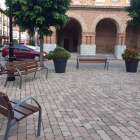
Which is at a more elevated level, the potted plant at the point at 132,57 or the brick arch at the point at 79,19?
the brick arch at the point at 79,19

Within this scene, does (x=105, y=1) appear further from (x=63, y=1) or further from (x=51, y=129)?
(x=51, y=129)

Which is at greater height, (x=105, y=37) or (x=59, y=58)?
(x=105, y=37)

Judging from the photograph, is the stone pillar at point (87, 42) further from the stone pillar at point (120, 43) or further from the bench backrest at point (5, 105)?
the bench backrest at point (5, 105)

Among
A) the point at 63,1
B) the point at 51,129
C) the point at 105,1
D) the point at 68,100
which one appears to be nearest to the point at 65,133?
the point at 51,129

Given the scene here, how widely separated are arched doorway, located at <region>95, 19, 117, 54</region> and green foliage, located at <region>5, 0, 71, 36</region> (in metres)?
17.9

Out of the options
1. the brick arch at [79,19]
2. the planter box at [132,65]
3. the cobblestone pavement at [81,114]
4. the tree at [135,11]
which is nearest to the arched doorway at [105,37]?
the brick arch at [79,19]

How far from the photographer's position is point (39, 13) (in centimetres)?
1070

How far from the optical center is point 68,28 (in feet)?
107

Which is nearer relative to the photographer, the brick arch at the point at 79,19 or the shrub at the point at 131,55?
the shrub at the point at 131,55

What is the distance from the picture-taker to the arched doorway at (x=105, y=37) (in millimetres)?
28812

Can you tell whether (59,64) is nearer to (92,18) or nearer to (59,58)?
(59,58)

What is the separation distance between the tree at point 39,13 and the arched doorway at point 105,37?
17.9 metres

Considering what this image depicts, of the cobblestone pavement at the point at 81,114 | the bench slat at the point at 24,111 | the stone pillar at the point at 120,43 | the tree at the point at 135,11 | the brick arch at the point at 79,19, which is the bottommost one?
the cobblestone pavement at the point at 81,114

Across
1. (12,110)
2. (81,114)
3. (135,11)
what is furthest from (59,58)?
(12,110)
